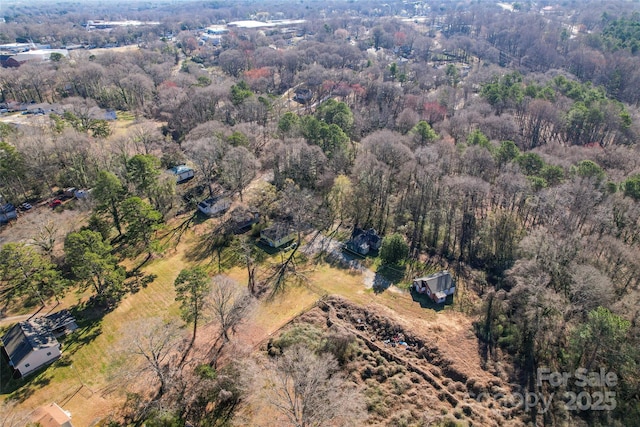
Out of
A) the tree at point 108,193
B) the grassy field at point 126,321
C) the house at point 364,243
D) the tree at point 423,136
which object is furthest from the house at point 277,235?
the tree at point 423,136

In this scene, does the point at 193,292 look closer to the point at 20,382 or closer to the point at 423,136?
the point at 20,382

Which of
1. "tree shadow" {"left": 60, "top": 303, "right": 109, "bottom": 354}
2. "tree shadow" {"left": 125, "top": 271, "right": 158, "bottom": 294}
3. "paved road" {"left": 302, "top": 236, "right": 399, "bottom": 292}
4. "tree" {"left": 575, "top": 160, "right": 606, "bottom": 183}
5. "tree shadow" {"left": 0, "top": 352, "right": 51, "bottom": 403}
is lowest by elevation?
"paved road" {"left": 302, "top": 236, "right": 399, "bottom": 292}

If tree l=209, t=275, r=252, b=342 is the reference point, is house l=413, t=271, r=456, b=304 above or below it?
below

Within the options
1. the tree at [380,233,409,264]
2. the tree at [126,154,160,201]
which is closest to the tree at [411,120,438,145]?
the tree at [380,233,409,264]

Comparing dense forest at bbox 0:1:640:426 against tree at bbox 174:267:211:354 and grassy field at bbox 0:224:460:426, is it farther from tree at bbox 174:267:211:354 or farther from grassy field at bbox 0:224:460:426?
tree at bbox 174:267:211:354

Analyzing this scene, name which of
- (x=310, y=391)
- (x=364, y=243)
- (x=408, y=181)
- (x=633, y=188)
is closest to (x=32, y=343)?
(x=310, y=391)

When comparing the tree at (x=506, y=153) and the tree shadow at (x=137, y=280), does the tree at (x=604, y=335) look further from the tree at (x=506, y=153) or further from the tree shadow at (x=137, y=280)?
the tree shadow at (x=137, y=280)
